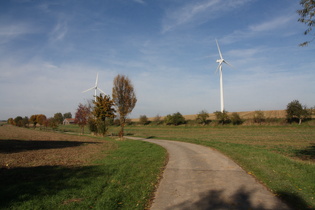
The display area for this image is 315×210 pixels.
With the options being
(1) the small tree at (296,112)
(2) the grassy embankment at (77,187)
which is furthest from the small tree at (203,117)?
(2) the grassy embankment at (77,187)

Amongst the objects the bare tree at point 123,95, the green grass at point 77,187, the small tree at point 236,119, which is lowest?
the green grass at point 77,187

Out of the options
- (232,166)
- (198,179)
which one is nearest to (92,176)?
(198,179)

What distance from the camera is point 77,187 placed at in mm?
7246

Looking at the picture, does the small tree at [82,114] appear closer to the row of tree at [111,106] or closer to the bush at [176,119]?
the row of tree at [111,106]

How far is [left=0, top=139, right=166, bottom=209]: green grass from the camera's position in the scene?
5762 millimetres

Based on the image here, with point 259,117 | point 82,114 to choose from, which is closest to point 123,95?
point 82,114

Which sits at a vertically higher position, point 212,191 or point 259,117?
point 259,117

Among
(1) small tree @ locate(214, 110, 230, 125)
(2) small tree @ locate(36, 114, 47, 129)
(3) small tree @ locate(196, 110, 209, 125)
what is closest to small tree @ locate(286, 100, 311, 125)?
(1) small tree @ locate(214, 110, 230, 125)

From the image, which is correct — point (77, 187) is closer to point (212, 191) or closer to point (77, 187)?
point (77, 187)

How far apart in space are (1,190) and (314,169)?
1197 centimetres

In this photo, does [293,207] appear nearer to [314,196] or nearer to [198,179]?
[314,196]

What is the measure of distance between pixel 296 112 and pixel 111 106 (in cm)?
4434

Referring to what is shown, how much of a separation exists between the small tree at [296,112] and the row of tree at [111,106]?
43.2m

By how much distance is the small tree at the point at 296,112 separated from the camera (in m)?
50.9
